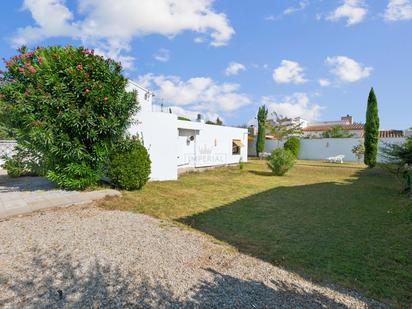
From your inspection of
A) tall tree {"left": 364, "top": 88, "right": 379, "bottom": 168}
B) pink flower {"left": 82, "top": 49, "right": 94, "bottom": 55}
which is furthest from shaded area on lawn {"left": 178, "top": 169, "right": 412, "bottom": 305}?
tall tree {"left": 364, "top": 88, "right": 379, "bottom": 168}

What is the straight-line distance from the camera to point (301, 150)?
141 feet

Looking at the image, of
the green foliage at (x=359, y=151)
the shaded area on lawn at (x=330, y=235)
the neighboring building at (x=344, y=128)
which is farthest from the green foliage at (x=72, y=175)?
the neighboring building at (x=344, y=128)

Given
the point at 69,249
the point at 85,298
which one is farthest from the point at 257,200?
the point at 85,298

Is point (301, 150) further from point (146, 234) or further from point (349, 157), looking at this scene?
point (146, 234)

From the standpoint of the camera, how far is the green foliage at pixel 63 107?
1001 cm

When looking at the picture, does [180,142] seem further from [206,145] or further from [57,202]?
[57,202]

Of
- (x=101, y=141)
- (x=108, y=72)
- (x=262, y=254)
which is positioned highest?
(x=108, y=72)

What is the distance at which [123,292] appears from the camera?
420cm

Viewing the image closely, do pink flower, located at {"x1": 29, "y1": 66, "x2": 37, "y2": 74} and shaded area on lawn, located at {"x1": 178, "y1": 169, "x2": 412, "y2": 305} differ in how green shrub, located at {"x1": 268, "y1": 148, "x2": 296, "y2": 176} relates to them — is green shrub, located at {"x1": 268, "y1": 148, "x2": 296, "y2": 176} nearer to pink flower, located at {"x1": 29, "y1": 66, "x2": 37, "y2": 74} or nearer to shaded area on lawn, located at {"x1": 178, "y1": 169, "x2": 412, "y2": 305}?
shaded area on lawn, located at {"x1": 178, "y1": 169, "x2": 412, "y2": 305}

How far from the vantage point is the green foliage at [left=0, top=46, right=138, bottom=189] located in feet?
32.8

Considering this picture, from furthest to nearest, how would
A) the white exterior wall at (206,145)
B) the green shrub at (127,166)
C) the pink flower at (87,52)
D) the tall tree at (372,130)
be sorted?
the tall tree at (372,130)
the white exterior wall at (206,145)
the green shrub at (127,166)
the pink flower at (87,52)

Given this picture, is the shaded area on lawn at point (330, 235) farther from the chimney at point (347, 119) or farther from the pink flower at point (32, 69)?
the chimney at point (347, 119)

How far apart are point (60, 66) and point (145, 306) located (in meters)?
10.2

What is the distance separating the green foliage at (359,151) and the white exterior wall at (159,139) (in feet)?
97.8
